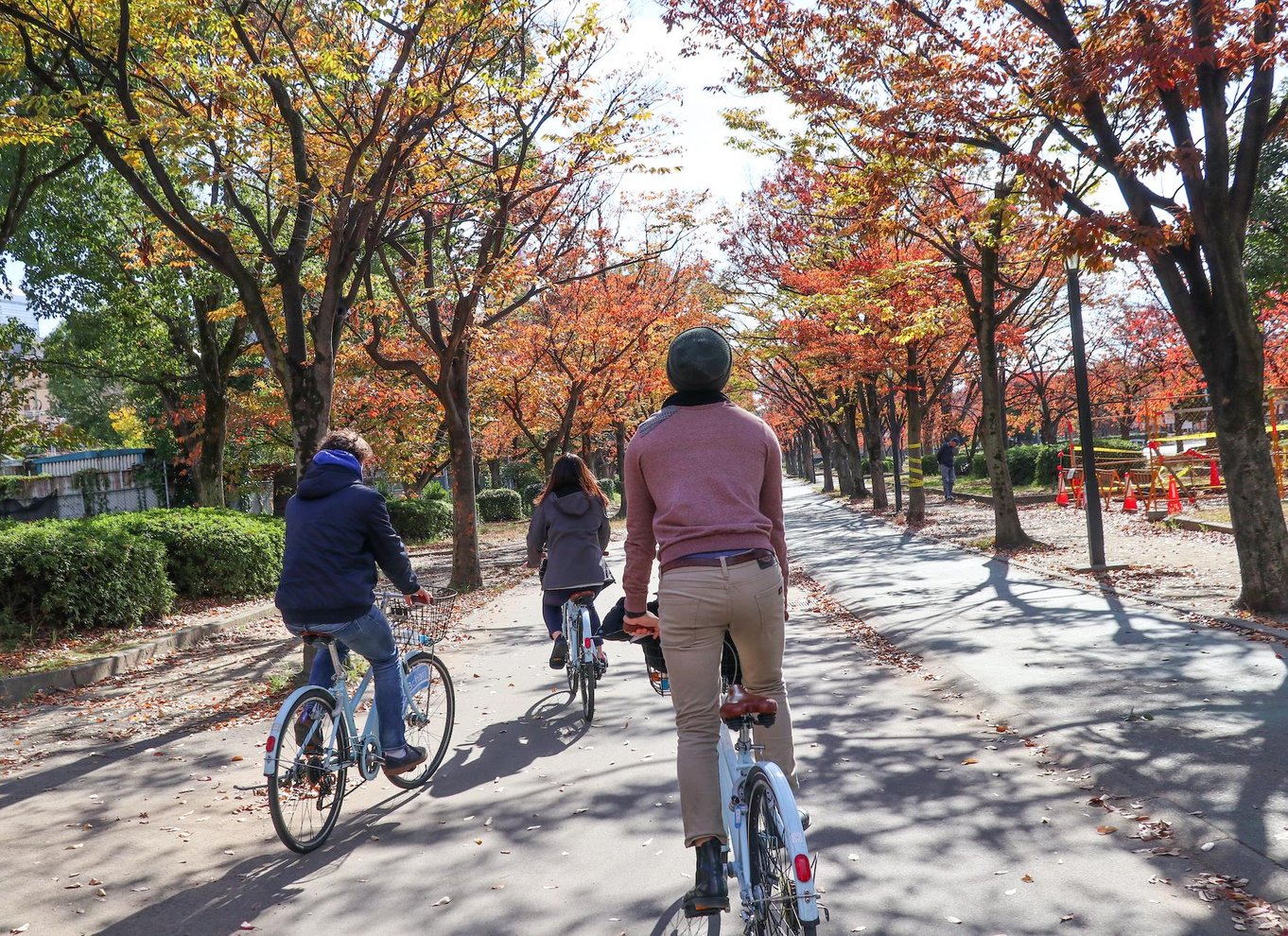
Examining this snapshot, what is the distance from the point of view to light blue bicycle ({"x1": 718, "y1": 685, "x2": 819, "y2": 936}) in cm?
276

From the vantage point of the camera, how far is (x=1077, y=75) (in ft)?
27.7

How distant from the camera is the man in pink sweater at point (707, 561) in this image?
3258 millimetres

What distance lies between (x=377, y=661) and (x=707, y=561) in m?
2.44

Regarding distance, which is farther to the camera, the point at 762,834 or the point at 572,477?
the point at 572,477

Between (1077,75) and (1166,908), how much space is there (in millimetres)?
7019

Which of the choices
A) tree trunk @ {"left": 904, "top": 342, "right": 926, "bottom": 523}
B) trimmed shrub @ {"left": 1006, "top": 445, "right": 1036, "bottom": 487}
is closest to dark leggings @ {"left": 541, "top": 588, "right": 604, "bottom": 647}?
tree trunk @ {"left": 904, "top": 342, "right": 926, "bottom": 523}

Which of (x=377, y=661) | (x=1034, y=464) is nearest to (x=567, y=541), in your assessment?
(x=377, y=661)

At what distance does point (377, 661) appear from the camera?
5.07 m

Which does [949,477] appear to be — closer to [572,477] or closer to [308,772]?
[572,477]

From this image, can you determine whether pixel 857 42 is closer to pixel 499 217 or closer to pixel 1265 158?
pixel 499 217

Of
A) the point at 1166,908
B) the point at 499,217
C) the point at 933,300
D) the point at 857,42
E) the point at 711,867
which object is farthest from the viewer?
the point at 933,300

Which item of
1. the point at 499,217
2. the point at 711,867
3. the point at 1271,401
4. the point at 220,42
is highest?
the point at 220,42

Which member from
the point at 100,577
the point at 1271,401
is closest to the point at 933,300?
the point at 1271,401

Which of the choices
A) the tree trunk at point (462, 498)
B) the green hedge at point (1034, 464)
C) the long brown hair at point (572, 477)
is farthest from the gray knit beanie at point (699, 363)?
the green hedge at point (1034, 464)
